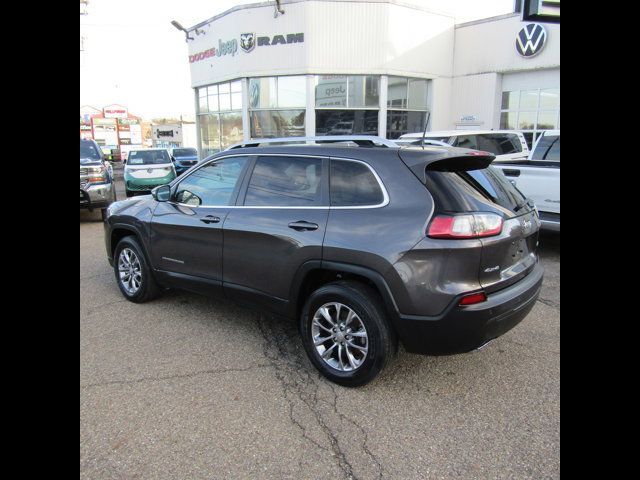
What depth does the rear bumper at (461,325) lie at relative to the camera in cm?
275

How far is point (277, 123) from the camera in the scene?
16.4m

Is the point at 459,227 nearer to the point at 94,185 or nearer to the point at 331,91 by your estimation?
the point at 94,185

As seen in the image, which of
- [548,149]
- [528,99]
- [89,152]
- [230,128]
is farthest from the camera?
[230,128]

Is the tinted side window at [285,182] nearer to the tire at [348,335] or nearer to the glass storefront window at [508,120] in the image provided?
the tire at [348,335]

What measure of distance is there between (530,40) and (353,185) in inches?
580

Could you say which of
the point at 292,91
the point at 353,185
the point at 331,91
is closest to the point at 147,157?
the point at 292,91

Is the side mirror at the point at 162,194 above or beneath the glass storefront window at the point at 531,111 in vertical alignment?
beneath

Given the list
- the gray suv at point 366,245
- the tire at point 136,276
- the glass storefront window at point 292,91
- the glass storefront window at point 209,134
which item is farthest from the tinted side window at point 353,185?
the glass storefront window at point 209,134

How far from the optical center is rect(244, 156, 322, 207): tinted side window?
3389mm

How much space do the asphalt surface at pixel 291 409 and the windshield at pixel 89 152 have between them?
7541 millimetres

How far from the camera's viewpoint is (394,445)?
2.59 meters
